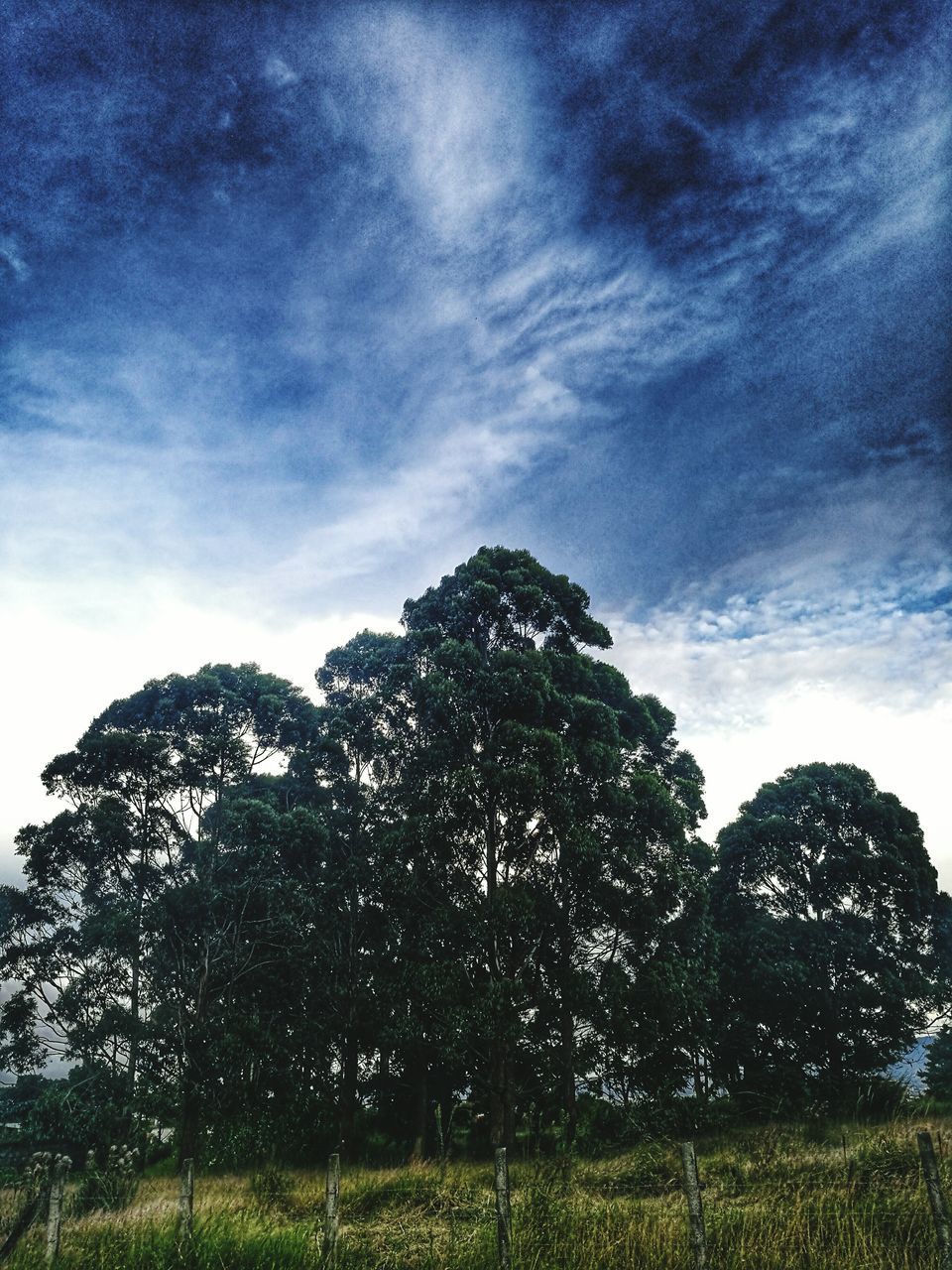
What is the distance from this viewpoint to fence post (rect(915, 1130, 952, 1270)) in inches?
218

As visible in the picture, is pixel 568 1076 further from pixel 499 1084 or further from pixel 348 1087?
pixel 348 1087

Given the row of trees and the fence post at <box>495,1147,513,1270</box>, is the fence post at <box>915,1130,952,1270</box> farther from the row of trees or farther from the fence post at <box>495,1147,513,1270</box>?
the row of trees

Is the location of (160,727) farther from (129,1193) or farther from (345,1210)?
(345,1210)

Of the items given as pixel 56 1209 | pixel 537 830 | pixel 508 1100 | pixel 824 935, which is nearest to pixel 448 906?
pixel 537 830

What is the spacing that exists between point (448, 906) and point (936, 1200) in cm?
984

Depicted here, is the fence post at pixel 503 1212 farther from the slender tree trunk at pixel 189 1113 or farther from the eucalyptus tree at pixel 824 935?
the eucalyptus tree at pixel 824 935

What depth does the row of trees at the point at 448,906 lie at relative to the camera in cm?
1441

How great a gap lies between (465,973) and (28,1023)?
40.2 ft

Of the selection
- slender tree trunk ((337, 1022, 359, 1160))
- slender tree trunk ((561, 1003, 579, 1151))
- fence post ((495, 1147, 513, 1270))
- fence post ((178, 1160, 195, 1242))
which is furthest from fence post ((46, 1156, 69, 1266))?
slender tree trunk ((337, 1022, 359, 1160))

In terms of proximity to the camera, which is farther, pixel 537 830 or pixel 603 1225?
pixel 537 830

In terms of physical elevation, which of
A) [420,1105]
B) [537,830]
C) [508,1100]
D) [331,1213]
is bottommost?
[420,1105]

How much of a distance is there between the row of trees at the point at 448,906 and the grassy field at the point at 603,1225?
14.9ft

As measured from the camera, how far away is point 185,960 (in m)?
16.4

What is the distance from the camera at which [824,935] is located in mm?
19750
